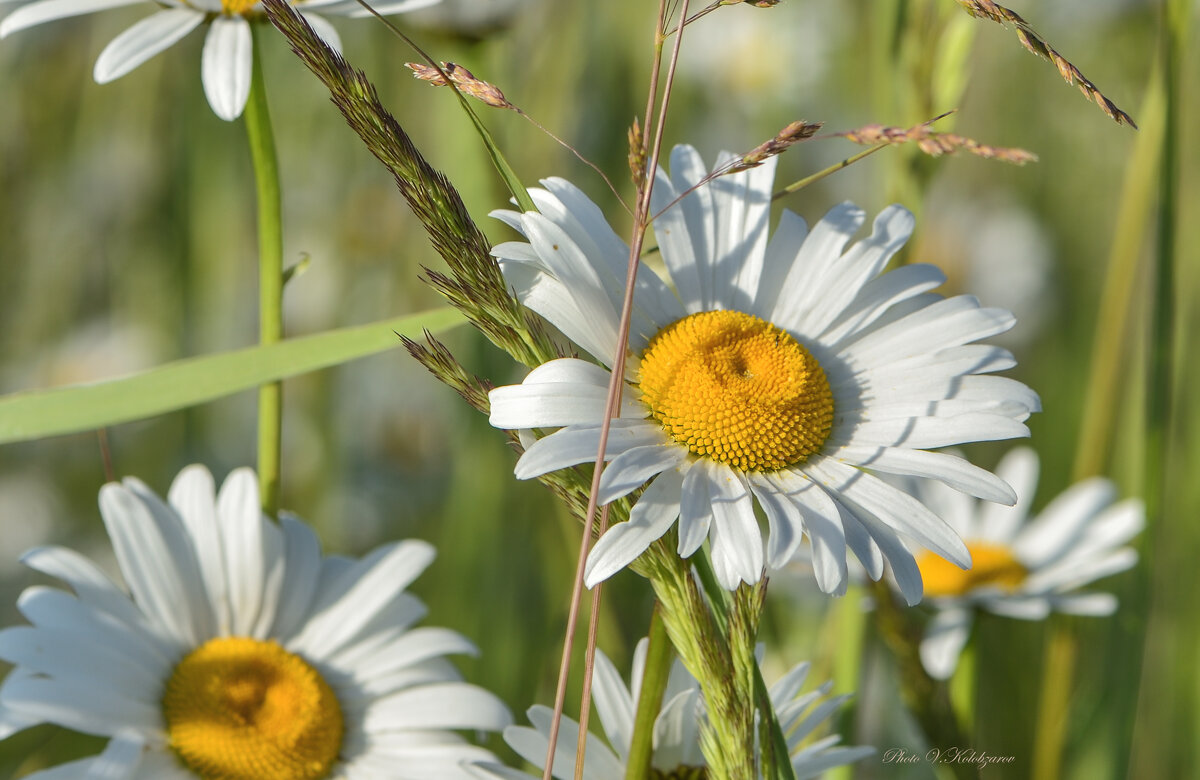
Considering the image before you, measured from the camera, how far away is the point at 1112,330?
1.15 metres

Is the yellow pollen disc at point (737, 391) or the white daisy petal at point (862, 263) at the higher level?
the white daisy petal at point (862, 263)

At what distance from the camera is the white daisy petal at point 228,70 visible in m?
0.65

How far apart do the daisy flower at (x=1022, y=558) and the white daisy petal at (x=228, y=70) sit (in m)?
0.75

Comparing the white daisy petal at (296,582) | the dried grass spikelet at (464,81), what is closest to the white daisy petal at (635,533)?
the dried grass spikelet at (464,81)

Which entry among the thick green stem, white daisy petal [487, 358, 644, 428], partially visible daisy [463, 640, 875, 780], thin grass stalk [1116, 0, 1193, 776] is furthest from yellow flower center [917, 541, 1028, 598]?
white daisy petal [487, 358, 644, 428]

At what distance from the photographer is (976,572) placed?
1189 mm

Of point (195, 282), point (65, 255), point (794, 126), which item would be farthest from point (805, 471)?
point (65, 255)

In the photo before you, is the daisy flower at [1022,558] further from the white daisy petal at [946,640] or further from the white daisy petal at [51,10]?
the white daisy petal at [51,10]

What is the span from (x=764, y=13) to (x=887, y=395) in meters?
2.14

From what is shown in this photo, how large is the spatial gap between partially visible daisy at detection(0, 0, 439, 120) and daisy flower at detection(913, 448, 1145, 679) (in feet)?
2.44

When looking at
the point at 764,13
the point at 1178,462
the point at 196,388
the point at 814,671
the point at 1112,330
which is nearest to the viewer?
the point at 196,388

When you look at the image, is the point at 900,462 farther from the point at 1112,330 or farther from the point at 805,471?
the point at 1112,330

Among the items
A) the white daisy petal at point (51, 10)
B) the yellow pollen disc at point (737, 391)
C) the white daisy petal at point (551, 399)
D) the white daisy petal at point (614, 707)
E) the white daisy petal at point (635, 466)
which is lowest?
the white daisy petal at point (614, 707)

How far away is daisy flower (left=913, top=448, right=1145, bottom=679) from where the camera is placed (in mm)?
1073
